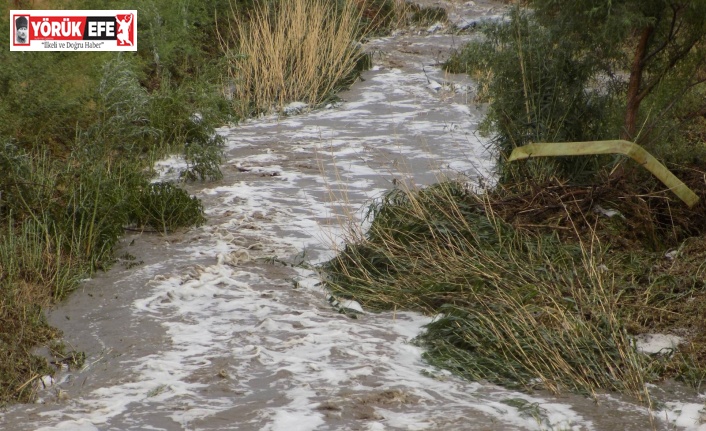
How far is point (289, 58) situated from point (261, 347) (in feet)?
24.0

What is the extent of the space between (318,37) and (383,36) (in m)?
4.67

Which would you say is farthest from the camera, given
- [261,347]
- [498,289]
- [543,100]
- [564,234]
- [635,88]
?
[543,100]

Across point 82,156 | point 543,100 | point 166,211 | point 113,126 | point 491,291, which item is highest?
point 543,100

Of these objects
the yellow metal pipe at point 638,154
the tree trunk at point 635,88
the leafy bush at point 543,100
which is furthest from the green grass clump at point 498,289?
the tree trunk at point 635,88

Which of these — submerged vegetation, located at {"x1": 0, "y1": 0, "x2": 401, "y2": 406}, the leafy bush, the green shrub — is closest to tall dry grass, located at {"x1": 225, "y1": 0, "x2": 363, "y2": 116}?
submerged vegetation, located at {"x1": 0, "y1": 0, "x2": 401, "y2": 406}

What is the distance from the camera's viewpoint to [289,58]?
456 inches

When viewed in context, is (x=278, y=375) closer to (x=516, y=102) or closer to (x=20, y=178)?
(x=20, y=178)

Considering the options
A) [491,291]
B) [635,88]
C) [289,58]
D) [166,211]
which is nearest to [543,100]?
[635,88]

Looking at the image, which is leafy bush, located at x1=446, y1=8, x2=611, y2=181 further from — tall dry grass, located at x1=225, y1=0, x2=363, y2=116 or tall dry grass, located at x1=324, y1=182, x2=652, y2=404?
tall dry grass, located at x1=225, y1=0, x2=363, y2=116

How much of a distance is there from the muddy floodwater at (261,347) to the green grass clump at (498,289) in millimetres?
146

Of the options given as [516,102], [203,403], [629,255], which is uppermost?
[516,102]

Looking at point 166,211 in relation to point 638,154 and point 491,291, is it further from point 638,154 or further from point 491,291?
point 638,154

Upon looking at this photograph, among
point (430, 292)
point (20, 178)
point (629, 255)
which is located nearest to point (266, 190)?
point (20, 178)

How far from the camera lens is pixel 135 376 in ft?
14.7
